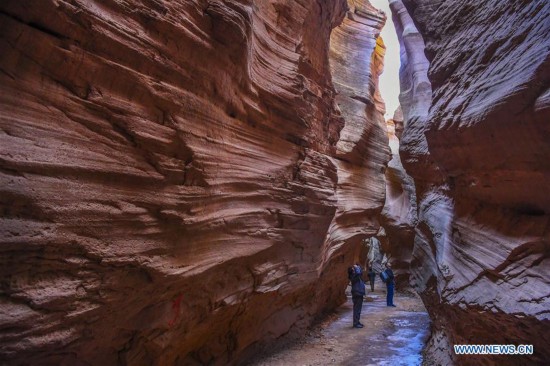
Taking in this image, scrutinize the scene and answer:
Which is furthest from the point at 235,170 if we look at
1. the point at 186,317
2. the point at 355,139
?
the point at 355,139

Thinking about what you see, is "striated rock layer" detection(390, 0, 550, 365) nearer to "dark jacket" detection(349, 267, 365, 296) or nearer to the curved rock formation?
"dark jacket" detection(349, 267, 365, 296)

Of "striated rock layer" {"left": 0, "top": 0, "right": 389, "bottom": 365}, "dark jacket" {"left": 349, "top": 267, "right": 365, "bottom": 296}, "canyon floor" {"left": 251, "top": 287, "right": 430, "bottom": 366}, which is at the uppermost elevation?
"striated rock layer" {"left": 0, "top": 0, "right": 389, "bottom": 365}

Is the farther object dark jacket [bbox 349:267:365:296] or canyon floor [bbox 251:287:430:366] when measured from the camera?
dark jacket [bbox 349:267:365:296]

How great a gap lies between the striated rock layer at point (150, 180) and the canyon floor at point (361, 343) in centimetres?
62

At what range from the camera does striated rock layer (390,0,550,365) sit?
3.92m

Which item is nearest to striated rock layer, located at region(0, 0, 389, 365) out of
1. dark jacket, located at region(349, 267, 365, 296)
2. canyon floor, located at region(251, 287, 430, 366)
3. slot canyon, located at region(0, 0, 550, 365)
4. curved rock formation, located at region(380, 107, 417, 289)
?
slot canyon, located at region(0, 0, 550, 365)

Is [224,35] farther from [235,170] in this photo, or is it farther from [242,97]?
[235,170]

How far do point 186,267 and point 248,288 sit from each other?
1.80 m

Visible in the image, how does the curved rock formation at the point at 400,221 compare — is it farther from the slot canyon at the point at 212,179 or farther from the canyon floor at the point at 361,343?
the slot canyon at the point at 212,179

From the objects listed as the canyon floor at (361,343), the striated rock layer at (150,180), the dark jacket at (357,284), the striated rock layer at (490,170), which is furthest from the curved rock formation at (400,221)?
the striated rock layer at (150,180)

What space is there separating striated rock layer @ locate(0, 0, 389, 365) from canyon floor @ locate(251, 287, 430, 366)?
24.6 inches

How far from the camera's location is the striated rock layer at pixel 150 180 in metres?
2.96

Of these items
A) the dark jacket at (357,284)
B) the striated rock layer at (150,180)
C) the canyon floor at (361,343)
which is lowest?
the canyon floor at (361,343)

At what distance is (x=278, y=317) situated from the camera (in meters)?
7.51
